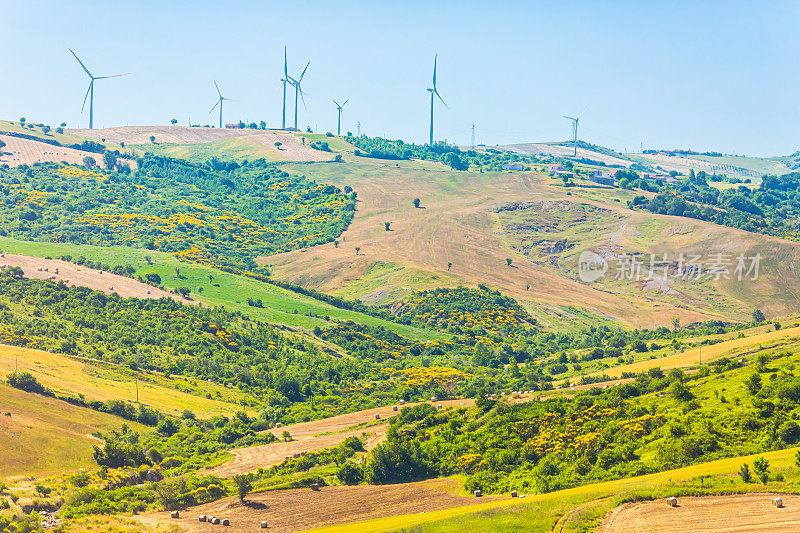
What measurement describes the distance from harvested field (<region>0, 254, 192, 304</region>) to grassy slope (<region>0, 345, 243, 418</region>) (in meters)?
45.2

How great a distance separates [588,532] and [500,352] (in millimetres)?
105553

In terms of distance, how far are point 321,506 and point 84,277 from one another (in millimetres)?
116794

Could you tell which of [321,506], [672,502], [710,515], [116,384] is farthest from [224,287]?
[710,515]

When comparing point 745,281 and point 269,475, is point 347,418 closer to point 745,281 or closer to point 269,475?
point 269,475

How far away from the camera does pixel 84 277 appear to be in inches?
6329

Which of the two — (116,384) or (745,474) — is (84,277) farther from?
(745,474)

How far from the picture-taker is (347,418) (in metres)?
92.9

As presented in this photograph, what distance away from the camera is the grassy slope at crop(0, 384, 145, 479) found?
220 ft

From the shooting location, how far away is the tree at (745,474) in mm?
45031

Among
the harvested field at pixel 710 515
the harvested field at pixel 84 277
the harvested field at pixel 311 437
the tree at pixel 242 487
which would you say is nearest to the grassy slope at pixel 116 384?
the harvested field at pixel 311 437

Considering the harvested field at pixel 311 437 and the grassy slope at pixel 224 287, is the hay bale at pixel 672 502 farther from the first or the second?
the grassy slope at pixel 224 287

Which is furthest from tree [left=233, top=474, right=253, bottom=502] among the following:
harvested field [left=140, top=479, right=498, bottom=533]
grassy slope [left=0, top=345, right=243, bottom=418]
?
grassy slope [left=0, top=345, right=243, bottom=418]

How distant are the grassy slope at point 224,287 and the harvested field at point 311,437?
7045 cm

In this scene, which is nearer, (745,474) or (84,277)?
(745,474)
